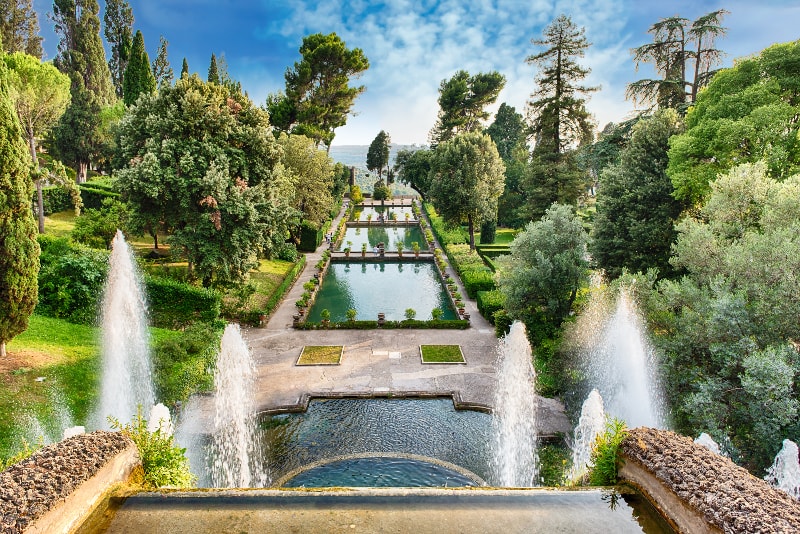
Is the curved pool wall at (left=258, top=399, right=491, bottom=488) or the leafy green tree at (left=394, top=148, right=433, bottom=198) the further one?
the leafy green tree at (left=394, top=148, right=433, bottom=198)

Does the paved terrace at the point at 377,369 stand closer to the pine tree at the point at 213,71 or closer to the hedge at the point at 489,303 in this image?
the hedge at the point at 489,303

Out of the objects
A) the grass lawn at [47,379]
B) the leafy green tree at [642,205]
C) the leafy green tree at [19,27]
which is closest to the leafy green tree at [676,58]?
the leafy green tree at [642,205]

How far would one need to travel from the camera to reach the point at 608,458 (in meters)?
6.32

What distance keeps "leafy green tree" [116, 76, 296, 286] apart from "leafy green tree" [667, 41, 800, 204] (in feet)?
49.7

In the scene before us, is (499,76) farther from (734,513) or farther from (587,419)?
(734,513)

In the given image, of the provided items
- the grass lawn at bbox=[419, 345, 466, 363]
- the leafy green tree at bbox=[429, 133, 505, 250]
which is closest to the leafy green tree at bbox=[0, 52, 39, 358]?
the grass lawn at bbox=[419, 345, 466, 363]

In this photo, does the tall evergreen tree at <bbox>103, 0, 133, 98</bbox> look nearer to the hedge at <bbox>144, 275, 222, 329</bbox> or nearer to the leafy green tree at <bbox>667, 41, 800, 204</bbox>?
the hedge at <bbox>144, 275, 222, 329</bbox>

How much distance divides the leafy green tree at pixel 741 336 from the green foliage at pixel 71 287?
16.8 meters

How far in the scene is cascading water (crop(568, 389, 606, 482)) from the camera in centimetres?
1015

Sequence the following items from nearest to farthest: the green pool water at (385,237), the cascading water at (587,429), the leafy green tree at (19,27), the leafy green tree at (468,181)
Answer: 1. the cascading water at (587,429)
2. the leafy green tree at (468,181)
3. the green pool water at (385,237)
4. the leafy green tree at (19,27)

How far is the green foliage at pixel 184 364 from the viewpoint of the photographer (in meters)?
12.7

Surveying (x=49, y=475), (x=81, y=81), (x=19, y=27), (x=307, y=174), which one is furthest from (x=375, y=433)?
(x=19, y=27)

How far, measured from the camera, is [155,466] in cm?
652

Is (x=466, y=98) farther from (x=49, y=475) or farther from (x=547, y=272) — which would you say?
(x=49, y=475)
